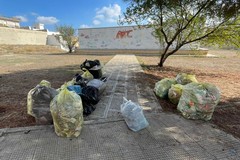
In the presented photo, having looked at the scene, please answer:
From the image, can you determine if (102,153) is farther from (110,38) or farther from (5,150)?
(110,38)

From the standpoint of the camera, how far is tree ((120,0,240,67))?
6.36 meters

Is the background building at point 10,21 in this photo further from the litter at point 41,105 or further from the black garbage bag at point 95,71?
the litter at point 41,105

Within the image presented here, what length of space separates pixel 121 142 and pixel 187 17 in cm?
708

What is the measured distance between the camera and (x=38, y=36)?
103 feet

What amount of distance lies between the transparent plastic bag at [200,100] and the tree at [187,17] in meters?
4.18

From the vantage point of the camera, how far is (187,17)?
7.48 m

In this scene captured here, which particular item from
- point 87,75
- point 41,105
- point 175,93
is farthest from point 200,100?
point 87,75

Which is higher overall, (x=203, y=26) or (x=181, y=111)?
(x=203, y=26)

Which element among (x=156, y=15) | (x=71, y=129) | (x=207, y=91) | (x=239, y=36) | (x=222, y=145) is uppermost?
(x=156, y=15)

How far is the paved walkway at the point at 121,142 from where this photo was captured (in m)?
1.90

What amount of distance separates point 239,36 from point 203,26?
1481 mm

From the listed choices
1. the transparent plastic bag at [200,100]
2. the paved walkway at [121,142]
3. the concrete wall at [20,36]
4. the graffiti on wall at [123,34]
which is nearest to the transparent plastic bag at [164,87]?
the transparent plastic bag at [200,100]

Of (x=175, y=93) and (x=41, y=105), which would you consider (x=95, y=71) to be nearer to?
(x=175, y=93)

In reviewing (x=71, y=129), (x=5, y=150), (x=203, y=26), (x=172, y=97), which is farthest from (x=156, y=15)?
(x=5, y=150)
